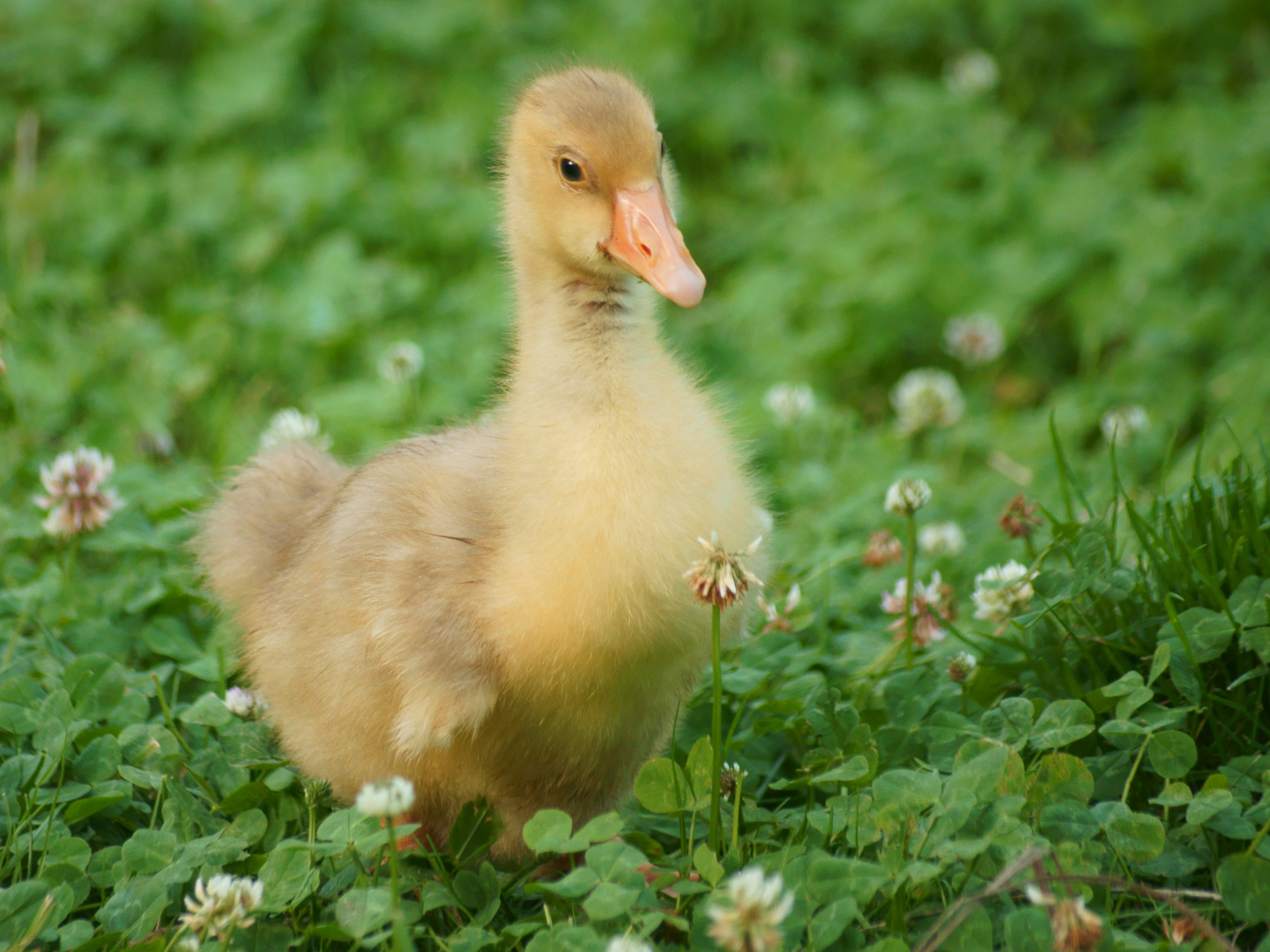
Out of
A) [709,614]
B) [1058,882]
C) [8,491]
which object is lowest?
[1058,882]

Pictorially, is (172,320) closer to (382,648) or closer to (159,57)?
(159,57)

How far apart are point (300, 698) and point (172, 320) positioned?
7.84 feet

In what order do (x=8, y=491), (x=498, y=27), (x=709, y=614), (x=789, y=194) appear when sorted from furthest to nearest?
(x=498, y=27) < (x=789, y=194) < (x=8, y=491) < (x=709, y=614)

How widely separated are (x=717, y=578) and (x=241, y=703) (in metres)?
1.19

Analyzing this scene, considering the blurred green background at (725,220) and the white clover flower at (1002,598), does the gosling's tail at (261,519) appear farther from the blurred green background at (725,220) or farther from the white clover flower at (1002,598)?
the white clover flower at (1002,598)

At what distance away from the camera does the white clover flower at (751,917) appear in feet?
5.32

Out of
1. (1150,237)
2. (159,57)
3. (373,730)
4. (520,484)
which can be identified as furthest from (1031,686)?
(159,57)

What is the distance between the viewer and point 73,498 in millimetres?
2965

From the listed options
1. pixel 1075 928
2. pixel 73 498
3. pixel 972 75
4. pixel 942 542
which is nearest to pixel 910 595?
pixel 942 542

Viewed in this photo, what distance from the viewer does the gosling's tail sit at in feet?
8.60

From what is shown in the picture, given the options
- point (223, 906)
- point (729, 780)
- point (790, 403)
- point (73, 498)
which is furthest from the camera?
point (790, 403)

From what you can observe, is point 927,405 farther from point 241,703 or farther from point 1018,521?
point 241,703

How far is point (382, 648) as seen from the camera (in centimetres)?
213

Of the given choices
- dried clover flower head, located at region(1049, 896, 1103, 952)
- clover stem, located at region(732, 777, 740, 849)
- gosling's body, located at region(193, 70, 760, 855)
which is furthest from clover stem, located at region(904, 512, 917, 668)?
dried clover flower head, located at region(1049, 896, 1103, 952)
